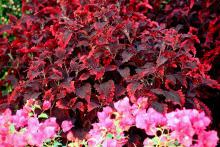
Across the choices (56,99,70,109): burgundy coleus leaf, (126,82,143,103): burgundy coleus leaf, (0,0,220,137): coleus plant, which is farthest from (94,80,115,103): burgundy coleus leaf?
(56,99,70,109): burgundy coleus leaf

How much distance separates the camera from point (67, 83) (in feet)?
10.7

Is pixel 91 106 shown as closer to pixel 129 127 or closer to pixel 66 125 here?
pixel 66 125

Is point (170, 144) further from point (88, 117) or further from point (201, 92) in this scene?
point (201, 92)

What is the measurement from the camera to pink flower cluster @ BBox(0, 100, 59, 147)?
2.51 meters

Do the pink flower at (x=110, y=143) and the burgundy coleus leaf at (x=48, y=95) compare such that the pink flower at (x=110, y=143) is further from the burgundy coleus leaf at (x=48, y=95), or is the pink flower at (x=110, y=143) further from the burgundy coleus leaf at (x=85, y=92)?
the burgundy coleus leaf at (x=48, y=95)

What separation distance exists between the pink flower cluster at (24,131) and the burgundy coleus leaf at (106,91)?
46 cm

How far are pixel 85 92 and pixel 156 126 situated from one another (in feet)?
2.69

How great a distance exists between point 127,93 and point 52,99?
496 millimetres

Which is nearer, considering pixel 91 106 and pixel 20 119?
pixel 20 119

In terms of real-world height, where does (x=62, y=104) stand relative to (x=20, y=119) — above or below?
below

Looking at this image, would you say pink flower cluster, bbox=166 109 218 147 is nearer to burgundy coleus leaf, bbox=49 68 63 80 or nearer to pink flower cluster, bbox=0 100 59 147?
pink flower cluster, bbox=0 100 59 147

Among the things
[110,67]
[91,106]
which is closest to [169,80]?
[110,67]

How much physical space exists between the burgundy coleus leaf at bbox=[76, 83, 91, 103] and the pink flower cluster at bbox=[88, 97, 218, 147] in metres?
0.51

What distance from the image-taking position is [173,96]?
3.16 m
